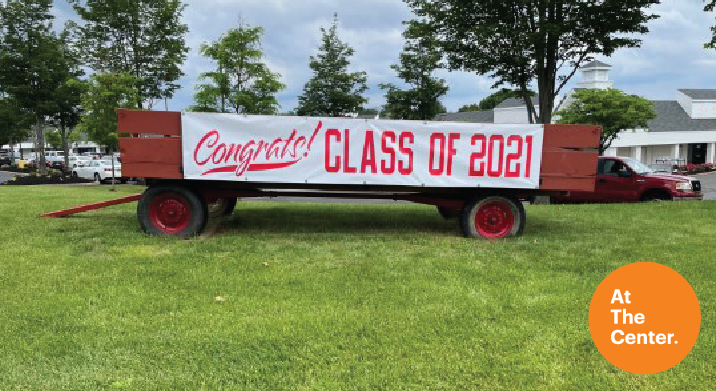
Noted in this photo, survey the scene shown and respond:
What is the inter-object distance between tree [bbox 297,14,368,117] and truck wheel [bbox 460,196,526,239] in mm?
24652

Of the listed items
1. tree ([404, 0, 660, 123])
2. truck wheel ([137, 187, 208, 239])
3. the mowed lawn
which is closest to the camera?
the mowed lawn

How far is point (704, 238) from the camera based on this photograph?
8.93m

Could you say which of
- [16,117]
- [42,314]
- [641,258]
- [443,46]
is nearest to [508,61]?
[443,46]

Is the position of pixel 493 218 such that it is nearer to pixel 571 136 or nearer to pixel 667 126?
pixel 571 136

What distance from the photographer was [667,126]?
51.5 meters

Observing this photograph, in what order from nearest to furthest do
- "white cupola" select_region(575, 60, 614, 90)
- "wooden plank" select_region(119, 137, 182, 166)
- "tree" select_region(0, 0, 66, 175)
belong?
"wooden plank" select_region(119, 137, 182, 166) < "tree" select_region(0, 0, 66, 175) < "white cupola" select_region(575, 60, 614, 90)

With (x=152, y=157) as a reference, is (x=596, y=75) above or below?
above

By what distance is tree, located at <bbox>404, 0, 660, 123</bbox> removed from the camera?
1523 centimetres

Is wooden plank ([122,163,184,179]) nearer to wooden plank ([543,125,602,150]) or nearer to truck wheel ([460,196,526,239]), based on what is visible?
truck wheel ([460,196,526,239])

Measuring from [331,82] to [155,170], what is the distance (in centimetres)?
2561

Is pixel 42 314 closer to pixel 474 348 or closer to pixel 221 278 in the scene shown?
pixel 221 278

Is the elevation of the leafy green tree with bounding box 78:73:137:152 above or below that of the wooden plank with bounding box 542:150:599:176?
above

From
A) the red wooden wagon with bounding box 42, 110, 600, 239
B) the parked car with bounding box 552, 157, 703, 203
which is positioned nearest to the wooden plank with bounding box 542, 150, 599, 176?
the red wooden wagon with bounding box 42, 110, 600, 239

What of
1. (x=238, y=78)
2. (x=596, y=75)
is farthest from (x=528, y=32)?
(x=596, y=75)
